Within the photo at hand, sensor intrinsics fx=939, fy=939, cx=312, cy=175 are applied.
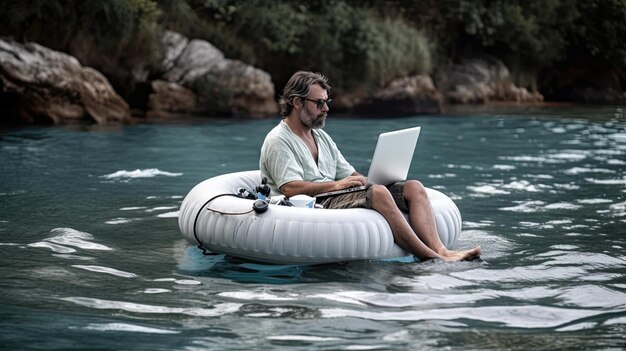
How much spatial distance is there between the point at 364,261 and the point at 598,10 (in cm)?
1589

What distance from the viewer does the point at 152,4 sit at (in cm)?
1655

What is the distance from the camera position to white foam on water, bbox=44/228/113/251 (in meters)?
6.41

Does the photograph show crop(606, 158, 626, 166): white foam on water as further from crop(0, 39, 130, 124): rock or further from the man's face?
crop(0, 39, 130, 124): rock

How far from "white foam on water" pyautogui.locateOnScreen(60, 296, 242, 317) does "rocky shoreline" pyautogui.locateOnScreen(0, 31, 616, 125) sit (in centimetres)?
1053

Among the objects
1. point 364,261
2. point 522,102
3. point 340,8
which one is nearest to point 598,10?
point 522,102

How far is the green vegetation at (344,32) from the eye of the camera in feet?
54.7

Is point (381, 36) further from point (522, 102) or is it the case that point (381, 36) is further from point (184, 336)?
point (184, 336)

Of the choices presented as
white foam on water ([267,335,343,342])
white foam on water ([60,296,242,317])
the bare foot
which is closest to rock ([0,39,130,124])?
the bare foot

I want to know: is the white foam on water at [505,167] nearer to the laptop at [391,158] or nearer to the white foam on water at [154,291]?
the laptop at [391,158]


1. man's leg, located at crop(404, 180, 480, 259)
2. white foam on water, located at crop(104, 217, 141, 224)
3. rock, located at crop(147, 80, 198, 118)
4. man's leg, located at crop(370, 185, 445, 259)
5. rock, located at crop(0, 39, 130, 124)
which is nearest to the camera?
man's leg, located at crop(370, 185, 445, 259)

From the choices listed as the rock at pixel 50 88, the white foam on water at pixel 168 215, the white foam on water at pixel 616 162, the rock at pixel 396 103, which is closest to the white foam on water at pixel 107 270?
the white foam on water at pixel 168 215

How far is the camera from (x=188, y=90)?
1769cm

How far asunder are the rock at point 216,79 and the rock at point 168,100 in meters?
0.18

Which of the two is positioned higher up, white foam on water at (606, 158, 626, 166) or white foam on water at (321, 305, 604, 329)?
white foam on water at (321, 305, 604, 329)
